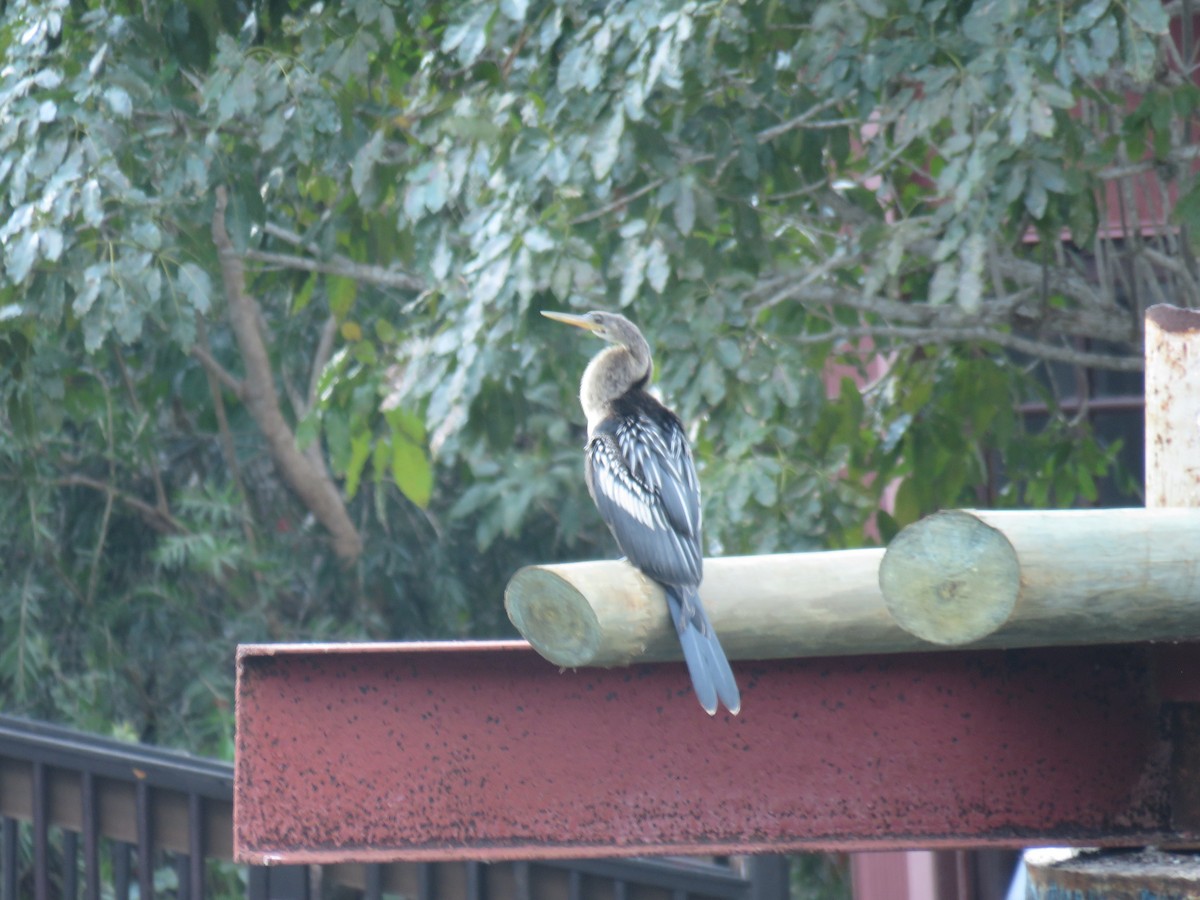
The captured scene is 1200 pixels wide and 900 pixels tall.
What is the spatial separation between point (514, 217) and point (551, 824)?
2193 millimetres

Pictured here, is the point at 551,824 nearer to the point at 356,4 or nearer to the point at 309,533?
the point at 356,4

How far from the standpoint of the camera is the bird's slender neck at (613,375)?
3.38 m

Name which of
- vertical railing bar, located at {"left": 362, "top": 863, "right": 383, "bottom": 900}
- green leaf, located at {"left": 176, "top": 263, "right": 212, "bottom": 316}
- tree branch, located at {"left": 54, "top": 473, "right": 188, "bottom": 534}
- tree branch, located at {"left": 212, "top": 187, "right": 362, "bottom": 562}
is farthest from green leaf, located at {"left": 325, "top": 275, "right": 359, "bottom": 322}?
vertical railing bar, located at {"left": 362, "top": 863, "right": 383, "bottom": 900}

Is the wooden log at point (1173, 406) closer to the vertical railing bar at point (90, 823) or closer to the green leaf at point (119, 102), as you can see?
the vertical railing bar at point (90, 823)

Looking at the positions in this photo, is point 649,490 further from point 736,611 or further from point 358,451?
point 358,451

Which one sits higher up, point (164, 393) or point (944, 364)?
point (164, 393)

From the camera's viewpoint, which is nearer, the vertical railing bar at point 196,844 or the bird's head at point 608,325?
the vertical railing bar at point 196,844

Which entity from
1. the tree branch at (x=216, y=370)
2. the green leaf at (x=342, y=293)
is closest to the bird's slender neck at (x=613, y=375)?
the green leaf at (x=342, y=293)

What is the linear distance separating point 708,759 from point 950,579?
0.55 metres

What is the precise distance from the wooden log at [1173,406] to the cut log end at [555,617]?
0.73 meters

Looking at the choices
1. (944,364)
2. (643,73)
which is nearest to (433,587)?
(944,364)

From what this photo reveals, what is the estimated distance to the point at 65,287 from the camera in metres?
4.00

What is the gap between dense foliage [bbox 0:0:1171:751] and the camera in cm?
357

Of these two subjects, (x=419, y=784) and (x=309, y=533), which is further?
(x=309, y=533)
